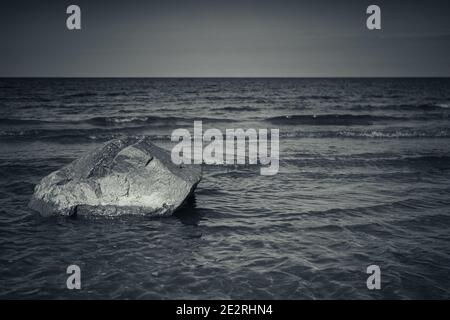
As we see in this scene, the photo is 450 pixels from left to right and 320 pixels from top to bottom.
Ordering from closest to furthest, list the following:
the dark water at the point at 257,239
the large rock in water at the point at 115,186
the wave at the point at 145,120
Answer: the dark water at the point at 257,239
the large rock in water at the point at 115,186
the wave at the point at 145,120

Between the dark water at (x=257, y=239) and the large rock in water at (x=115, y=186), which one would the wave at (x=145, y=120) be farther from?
the large rock in water at (x=115, y=186)

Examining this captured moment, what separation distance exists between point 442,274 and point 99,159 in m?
7.63

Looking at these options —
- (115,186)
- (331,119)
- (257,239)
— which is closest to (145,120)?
(331,119)

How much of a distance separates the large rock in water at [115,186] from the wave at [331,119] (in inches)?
962

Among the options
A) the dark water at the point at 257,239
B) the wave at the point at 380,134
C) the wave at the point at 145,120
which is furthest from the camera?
the wave at the point at 145,120

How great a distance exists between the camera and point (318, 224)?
8461 millimetres

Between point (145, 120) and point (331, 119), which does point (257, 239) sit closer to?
point (145, 120)

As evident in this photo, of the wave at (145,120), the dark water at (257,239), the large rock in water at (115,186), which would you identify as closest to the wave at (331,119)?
the wave at (145,120)

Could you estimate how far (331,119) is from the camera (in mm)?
33438

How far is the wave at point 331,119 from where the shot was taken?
31.5m

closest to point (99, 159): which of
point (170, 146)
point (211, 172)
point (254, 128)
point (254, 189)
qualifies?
point (254, 189)

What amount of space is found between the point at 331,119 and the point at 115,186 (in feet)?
93.7

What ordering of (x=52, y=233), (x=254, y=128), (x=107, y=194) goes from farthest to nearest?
(x=254, y=128), (x=107, y=194), (x=52, y=233)
